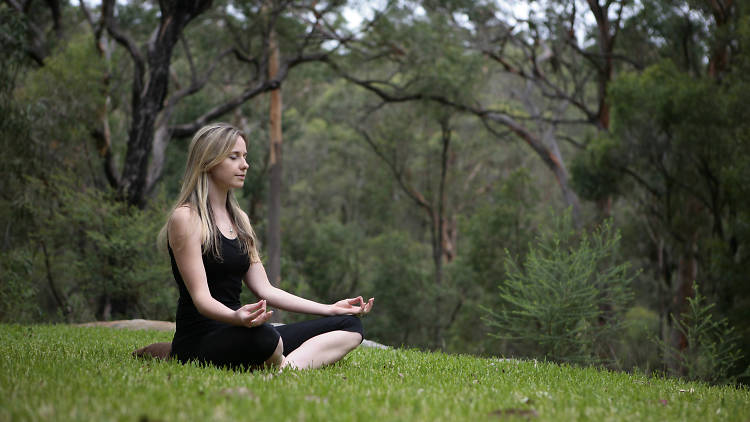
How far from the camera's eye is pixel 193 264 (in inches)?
167

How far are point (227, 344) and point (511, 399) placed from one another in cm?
190

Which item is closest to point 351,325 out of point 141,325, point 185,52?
point 141,325

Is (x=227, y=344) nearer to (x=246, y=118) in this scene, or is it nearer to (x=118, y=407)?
(x=118, y=407)

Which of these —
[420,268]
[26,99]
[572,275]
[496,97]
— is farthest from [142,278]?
[496,97]

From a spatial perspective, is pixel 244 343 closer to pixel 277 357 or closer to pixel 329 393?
pixel 277 357

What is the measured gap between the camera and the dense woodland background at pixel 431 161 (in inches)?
546

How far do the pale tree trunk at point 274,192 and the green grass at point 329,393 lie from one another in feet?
53.7

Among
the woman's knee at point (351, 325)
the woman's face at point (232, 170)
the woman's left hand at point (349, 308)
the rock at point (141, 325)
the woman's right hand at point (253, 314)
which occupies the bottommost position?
the rock at point (141, 325)

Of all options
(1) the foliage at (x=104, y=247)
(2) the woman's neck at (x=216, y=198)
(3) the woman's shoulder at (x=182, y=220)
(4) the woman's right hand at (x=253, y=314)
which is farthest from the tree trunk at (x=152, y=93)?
(4) the woman's right hand at (x=253, y=314)

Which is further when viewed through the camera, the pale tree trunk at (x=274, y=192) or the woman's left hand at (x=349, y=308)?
the pale tree trunk at (x=274, y=192)

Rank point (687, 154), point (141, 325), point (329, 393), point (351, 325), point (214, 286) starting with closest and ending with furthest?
point (329, 393) < point (214, 286) < point (351, 325) < point (141, 325) < point (687, 154)

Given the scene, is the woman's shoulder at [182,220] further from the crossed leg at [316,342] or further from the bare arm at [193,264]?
the crossed leg at [316,342]

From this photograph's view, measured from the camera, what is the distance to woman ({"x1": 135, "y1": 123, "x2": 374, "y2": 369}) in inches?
168

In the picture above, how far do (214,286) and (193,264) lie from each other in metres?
0.39
